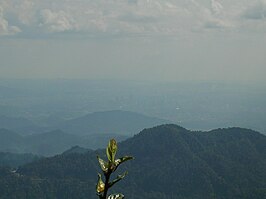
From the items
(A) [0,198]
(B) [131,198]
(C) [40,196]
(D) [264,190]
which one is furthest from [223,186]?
(A) [0,198]

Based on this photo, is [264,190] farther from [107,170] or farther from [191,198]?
[107,170]

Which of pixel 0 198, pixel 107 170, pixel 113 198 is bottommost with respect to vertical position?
pixel 0 198

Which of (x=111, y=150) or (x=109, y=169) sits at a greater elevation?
(x=111, y=150)

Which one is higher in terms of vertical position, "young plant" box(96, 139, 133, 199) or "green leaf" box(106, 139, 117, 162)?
"green leaf" box(106, 139, 117, 162)

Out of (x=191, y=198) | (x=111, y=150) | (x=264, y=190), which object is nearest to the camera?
(x=111, y=150)

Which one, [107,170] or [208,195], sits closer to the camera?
[107,170]

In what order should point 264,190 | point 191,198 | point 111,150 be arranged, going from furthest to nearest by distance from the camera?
point 191,198
point 264,190
point 111,150

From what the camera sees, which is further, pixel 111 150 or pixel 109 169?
pixel 109 169

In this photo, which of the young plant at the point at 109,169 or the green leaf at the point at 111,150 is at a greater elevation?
the green leaf at the point at 111,150

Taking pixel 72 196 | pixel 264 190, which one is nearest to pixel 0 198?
pixel 72 196

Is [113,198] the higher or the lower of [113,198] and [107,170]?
the lower
